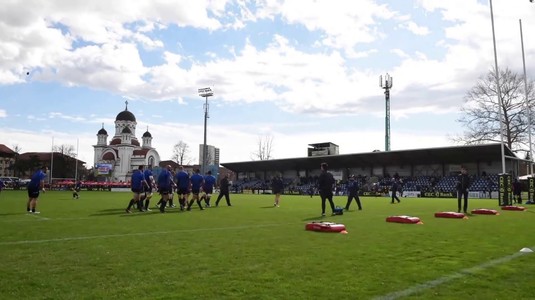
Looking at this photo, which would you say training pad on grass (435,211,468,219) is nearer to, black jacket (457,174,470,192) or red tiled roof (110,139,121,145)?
black jacket (457,174,470,192)

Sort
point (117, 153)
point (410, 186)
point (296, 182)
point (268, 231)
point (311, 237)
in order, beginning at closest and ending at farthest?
point (311, 237) → point (268, 231) → point (410, 186) → point (296, 182) → point (117, 153)

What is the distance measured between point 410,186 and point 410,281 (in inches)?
2016

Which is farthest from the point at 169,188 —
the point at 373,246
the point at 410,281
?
the point at 410,281

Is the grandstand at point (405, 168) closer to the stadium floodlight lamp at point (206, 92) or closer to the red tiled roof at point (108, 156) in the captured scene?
the stadium floodlight lamp at point (206, 92)

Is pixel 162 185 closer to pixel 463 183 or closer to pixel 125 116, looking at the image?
pixel 463 183

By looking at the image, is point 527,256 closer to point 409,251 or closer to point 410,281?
point 409,251

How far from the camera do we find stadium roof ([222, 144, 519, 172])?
49.9 metres

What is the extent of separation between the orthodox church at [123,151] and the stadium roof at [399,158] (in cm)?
4451

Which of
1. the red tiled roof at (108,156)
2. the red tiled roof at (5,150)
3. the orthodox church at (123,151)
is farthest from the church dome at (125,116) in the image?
the red tiled roof at (5,150)

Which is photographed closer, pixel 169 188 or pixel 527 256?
pixel 527 256

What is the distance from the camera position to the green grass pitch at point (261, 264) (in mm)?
5137

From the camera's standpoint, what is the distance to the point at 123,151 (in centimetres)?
10794

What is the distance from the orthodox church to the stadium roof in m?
44.5

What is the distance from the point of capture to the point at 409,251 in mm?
8211
